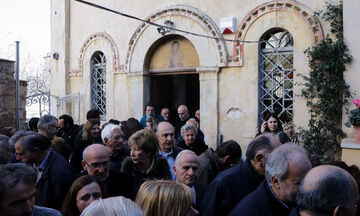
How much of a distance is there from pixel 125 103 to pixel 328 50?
6.63 meters

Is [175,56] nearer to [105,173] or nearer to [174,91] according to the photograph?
[174,91]

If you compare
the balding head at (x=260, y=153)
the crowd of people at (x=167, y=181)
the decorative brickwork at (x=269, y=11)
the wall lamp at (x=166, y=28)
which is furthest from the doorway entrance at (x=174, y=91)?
the balding head at (x=260, y=153)

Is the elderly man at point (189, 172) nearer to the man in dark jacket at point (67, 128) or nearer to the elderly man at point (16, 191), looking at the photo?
the elderly man at point (16, 191)

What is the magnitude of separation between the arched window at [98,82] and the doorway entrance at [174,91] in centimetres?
211

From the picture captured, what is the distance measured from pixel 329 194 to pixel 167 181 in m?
1.07

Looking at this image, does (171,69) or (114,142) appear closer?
(114,142)

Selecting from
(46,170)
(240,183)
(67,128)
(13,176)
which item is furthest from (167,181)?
(67,128)

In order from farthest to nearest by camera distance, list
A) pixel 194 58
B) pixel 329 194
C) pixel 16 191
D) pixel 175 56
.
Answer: pixel 175 56 → pixel 194 58 → pixel 16 191 → pixel 329 194

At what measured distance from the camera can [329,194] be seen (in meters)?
1.84

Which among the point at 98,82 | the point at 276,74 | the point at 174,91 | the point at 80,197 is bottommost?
the point at 80,197

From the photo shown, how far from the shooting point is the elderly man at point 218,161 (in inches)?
158

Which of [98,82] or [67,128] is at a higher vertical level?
[98,82]

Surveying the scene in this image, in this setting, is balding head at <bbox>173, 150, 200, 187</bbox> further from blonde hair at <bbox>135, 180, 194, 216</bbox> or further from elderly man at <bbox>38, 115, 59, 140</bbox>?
elderly man at <bbox>38, 115, 59, 140</bbox>

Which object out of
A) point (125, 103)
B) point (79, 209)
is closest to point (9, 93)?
point (125, 103)
